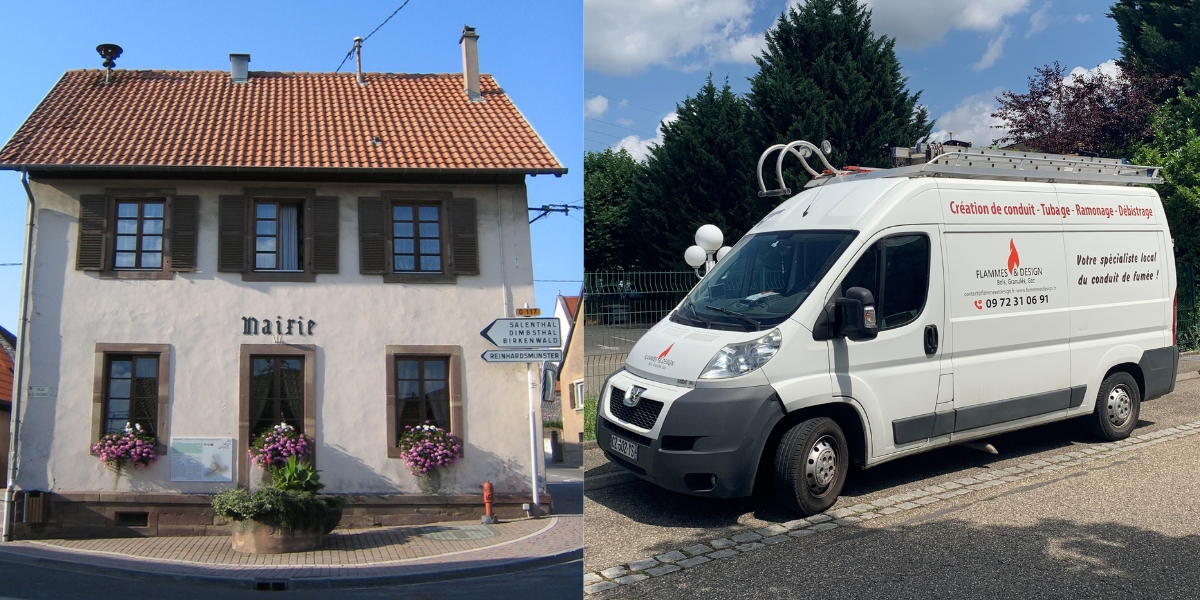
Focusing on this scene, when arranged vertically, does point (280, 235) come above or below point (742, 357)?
below

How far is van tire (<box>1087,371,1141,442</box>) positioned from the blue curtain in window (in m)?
8.20

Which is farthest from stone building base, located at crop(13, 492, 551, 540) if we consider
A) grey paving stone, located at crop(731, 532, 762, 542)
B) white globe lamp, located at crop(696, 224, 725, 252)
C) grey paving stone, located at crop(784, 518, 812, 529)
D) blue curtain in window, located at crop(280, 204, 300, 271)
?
white globe lamp, located at crop(696, 224, 725, 252)

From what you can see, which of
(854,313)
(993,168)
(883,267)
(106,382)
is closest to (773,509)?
(854,313)

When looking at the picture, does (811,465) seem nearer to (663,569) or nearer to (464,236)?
(663,569)

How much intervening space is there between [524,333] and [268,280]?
296mm

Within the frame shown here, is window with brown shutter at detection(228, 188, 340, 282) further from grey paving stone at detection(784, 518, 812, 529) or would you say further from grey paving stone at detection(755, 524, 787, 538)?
grey paving stone at detection(784, 518, 812, 529)

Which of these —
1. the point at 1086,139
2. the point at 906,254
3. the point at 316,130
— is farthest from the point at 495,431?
the point at 1086,139

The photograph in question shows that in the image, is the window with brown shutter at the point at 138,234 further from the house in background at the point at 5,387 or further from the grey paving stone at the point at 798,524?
the grey paving stone at the point at 798,524

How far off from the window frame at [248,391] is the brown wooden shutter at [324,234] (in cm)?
10

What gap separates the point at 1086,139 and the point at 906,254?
644 inches

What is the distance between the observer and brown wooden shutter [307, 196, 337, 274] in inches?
39.9

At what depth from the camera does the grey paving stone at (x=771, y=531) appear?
5293 mm

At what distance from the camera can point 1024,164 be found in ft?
23.5

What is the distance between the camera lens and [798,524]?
5.46m
